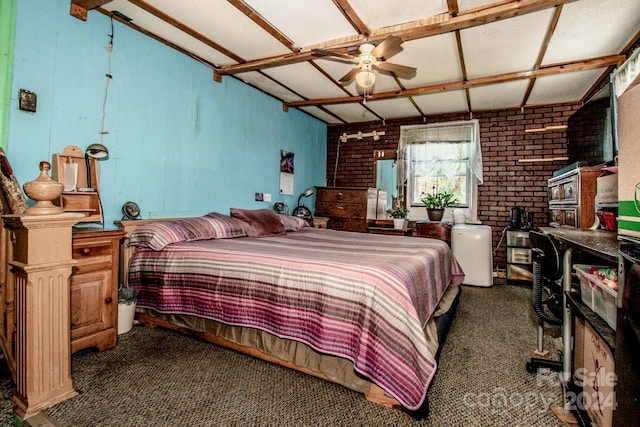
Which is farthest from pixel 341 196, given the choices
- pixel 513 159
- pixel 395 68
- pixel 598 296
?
pixel 598 296

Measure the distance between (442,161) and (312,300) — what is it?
13.7ft

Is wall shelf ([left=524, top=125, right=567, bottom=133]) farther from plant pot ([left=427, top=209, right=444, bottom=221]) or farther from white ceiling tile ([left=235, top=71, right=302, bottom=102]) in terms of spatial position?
white ceiling tile ([left=235, top=71, right=302, bottom=102])

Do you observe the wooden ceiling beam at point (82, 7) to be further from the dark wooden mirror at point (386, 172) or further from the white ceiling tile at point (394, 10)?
the dark wooden mirror at point (386, 172)

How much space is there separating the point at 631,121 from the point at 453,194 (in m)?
4.21

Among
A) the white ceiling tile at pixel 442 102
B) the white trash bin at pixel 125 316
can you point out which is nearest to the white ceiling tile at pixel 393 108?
the white ceiling tile at pixel 442 102

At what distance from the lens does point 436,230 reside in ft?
14.8

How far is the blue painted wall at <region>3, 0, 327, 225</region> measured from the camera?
2.21 m

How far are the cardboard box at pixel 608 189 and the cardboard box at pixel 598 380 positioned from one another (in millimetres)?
1133

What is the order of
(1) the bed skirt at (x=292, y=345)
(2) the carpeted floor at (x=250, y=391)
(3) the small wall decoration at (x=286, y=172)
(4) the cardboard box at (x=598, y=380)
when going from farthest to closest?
(3) the small wall decoration at (x=286, y=172) → (1) the bed skirt at (x=292, y=345) → (2) the carpeted floor at (x=250, y=391) → (4) the cardboard box at (x=598, y=380)

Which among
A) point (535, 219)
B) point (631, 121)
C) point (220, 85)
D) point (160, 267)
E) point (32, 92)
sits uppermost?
point (220, 85)

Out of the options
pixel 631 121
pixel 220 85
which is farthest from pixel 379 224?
pixel 631 121

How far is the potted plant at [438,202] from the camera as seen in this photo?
15.5 ft

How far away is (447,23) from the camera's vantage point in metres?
2.45

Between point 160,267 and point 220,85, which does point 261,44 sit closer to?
point 220,85
